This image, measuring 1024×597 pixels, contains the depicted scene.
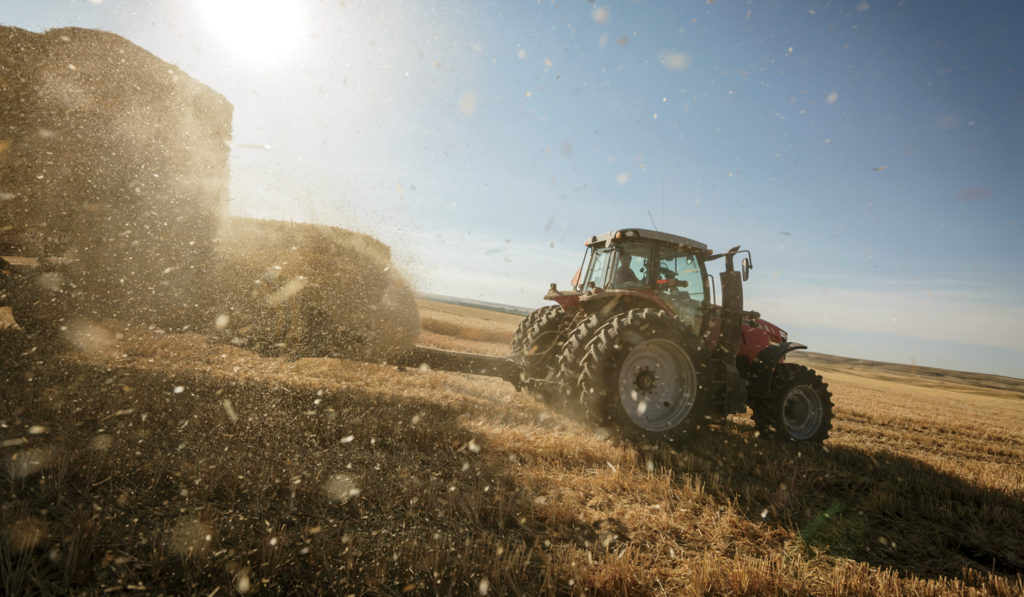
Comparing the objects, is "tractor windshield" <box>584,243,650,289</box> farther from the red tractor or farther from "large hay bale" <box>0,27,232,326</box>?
"large hay bale" <box>0,27,232,326</box>

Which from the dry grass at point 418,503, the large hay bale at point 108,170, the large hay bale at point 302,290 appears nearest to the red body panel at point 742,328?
the dry grass at point 418,503

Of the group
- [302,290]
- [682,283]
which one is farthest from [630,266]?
[302,290]

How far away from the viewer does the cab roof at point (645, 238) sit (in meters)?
4.89

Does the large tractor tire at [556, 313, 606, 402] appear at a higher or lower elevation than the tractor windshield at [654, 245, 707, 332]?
lower

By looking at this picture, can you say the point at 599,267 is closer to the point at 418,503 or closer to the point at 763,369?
the point at 763,369

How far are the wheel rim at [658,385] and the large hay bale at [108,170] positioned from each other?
528 centimetres

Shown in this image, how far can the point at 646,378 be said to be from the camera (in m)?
4.41

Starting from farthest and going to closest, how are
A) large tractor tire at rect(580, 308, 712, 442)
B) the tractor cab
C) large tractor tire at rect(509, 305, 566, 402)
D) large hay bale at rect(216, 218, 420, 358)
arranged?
large hay bale at rect(216, 218, 420, 358)
large tractor tire at rect(509, 305, 566, 402)
the tractor cab
large tractor tire at rect(580, 308, 712, 442)

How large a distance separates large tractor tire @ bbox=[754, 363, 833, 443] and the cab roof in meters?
1.75

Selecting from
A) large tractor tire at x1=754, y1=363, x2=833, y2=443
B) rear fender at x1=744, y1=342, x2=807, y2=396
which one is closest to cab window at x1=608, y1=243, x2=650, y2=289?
rear fender at x1=744, y1=342, x2=807, y2=396

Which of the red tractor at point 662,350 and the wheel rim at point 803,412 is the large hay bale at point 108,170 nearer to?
the red tractor at point 662,350

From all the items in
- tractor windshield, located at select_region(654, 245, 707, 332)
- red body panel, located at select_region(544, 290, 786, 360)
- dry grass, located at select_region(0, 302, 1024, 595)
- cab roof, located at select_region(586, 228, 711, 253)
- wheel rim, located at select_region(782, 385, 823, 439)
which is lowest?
dry grass, located at select_region(0, 302, 1024, 595)

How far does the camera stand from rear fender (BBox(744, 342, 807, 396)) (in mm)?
5066

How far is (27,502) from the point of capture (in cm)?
182
